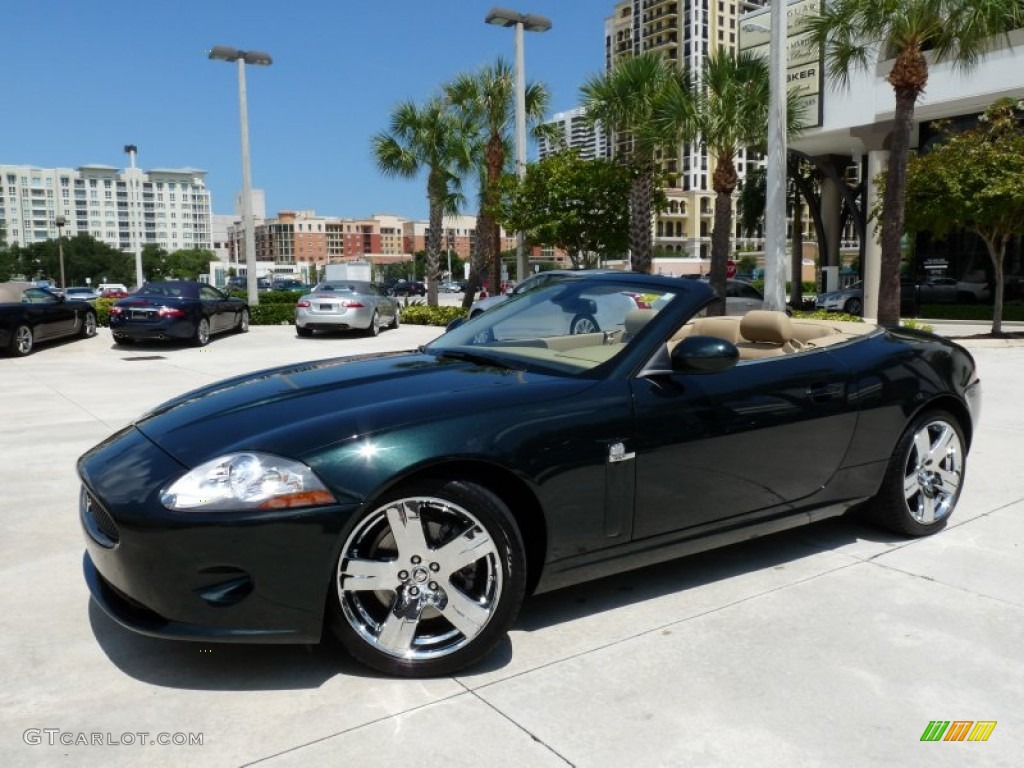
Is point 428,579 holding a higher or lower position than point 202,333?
lower

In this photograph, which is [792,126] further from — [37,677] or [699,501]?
[37,677]

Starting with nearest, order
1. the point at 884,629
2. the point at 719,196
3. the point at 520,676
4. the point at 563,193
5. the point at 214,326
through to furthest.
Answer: the point at 520,676 < the point at 884,629 < the point at 214,326 < the point at 719,196 < the point at 563,193

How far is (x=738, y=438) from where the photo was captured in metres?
3.58

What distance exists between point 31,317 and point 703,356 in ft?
50.6

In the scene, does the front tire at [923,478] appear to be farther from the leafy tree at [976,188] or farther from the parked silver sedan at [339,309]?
the parked silver sedan at [339,309]

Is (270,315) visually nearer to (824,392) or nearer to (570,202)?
(570,202)

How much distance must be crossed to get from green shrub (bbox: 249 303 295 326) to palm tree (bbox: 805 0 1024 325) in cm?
1469

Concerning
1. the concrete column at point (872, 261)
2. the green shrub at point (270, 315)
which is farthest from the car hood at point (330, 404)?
the concrete column at point (872, 261)

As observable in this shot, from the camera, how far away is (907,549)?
429cm

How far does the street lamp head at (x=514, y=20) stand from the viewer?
20328 millimetres

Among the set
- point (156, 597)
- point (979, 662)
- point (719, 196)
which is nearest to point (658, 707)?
point (979, 662)

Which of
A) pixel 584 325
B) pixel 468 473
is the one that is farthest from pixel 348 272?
pixel 468 473

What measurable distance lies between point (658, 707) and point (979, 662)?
126cm

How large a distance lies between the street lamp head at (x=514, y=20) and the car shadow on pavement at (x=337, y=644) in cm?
→ 1862
